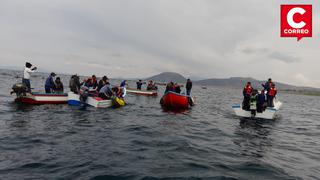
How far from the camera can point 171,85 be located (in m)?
23.5

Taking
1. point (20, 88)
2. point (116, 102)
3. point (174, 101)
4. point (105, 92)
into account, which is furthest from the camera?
point (174, 101)

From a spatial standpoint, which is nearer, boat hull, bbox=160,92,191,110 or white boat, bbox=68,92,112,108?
white boat, bbox=68,92,112,108

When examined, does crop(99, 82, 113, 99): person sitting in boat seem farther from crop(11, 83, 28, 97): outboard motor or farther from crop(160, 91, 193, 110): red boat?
crop(11, 83, 28, 97): outboard motor

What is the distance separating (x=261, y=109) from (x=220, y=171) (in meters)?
12.8

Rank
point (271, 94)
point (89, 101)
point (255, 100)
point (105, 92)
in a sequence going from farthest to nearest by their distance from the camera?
point (105, 92), point (271, 94), point (89, 101), point (255, 100)

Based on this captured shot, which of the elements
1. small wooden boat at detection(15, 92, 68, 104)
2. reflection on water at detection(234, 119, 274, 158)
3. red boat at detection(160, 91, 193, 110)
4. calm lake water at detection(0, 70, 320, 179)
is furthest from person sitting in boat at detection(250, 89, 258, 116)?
small wooden boat at detection(15, 92, 68, 104)

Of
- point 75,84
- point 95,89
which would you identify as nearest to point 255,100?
point 95,89

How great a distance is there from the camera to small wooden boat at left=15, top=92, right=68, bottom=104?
64.0 feet

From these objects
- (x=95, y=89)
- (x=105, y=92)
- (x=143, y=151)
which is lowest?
(x=143, y=151)

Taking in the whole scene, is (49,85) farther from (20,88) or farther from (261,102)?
(261,102)

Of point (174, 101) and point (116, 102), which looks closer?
point (116, 102)

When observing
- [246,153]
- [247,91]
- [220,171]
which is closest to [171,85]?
[247,91]

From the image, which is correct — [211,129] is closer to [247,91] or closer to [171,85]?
[247,91]

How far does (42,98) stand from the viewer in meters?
20.0
